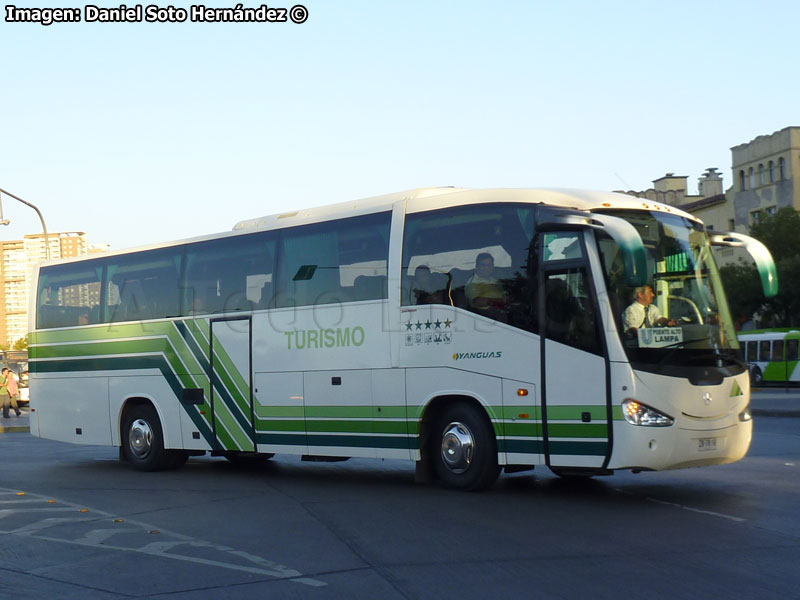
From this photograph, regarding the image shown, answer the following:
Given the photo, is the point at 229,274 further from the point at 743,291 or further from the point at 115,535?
the point at 743,291

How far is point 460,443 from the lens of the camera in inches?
480

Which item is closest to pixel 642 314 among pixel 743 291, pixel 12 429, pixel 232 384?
pixel 232 384

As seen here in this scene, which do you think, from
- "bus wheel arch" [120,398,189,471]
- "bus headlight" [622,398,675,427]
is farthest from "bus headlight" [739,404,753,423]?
"bus wheel arch" [120,398,189,471]

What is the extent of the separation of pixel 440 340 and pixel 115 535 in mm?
4418

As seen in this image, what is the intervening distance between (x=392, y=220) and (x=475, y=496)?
351 centimetres

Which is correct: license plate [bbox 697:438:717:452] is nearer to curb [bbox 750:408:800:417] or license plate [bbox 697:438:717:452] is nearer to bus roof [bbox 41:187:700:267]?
bus roof [bbox 41:187:700:267]

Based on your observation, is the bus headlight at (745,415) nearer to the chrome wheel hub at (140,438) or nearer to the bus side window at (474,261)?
the bus side window at (474,261)

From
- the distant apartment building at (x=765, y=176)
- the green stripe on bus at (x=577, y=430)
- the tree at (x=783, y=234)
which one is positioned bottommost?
the green stripe on bus at (x=577, y=430)

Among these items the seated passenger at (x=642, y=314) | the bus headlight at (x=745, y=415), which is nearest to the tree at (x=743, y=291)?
the bus headlight at (x=745, y=415)

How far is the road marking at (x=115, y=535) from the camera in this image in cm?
795

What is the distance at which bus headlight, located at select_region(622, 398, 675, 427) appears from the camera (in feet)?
34.7

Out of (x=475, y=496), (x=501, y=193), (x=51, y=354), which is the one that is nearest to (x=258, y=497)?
(x=475, y=496)

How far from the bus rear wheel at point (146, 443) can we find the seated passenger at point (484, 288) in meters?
6.57

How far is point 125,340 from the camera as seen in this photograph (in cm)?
1703
